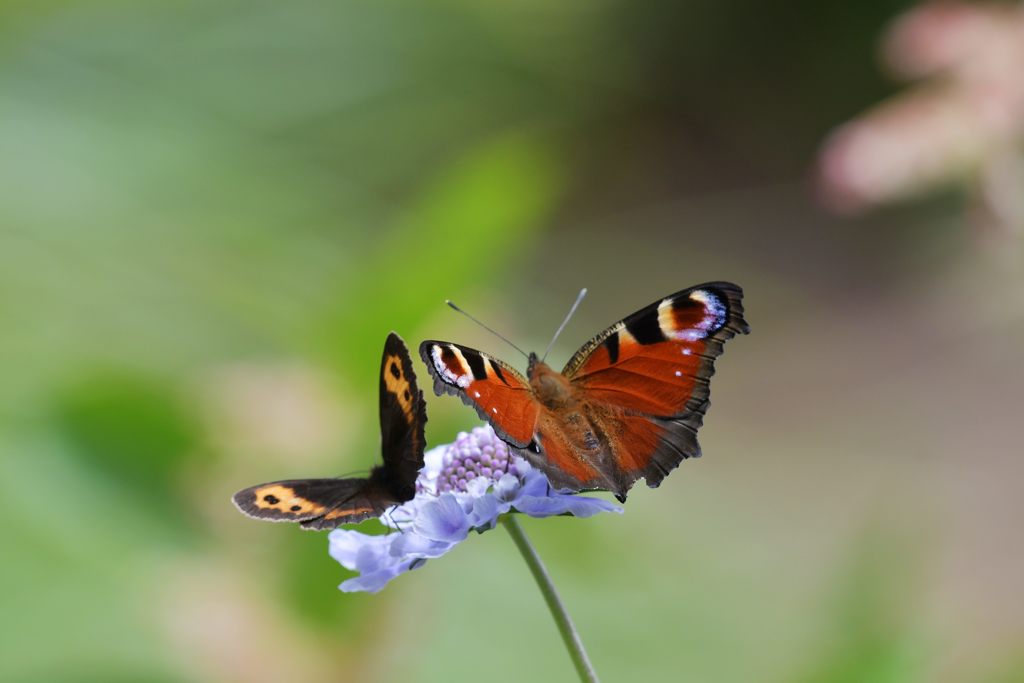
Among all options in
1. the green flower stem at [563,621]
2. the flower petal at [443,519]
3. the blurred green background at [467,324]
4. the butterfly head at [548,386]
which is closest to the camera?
the green flower stem at [563,621]

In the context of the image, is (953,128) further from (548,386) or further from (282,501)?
(282,501)

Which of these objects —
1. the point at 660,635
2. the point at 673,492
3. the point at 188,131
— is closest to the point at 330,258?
the point at 188,131

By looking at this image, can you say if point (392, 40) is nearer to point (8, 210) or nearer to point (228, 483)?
point (8, 210)

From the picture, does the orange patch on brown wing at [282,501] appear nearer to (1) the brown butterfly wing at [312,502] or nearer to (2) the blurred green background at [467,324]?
(1) the brown butterfly wing at [312,502]

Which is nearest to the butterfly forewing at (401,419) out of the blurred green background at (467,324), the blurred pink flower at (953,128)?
the blurred green background at (467,324)

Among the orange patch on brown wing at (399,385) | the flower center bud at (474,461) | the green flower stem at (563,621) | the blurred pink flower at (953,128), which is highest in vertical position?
the blurred pink flower at (953,128)
